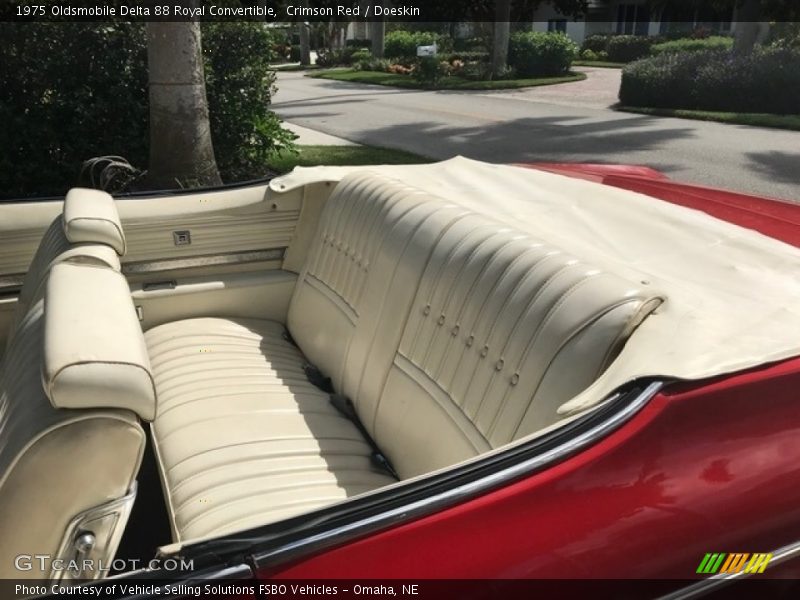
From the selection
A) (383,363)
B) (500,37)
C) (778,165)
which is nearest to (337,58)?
(500,37)

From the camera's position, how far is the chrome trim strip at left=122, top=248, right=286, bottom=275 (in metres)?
3.35

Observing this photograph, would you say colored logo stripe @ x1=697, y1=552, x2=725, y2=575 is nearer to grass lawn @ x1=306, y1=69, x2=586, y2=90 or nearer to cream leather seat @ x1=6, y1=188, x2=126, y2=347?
cream leather seat @ x1=6, y1=188, x2=126, y2=347

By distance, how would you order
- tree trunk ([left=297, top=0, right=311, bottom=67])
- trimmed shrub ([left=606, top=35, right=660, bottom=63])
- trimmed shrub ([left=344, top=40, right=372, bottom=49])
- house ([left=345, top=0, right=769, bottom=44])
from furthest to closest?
trimmed shrub ([left=344, top=40, right=372, bottom=49]) → house ([left=345, top=0, right=769, bottom=44]) → tree trunk ([left=297, top=0, right=311, bottom=67]) → trimmed shrub ([left=606, top=35, right=660, bottom=63])

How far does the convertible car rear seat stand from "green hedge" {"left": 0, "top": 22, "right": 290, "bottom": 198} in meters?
4.40

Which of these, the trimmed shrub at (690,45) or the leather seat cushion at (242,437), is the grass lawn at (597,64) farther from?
the leather seat cushion at (242,437)

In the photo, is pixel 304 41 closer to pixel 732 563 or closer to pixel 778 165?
pixel 778 165

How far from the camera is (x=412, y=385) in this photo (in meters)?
2.36

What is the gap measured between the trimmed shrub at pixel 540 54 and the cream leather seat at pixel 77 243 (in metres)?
24.2

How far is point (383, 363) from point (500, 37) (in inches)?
A: 905

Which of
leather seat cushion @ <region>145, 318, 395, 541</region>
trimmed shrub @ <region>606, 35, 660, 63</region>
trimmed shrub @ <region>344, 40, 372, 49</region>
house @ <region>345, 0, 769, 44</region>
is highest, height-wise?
house @ <region>345, 0, 769, 44</region>

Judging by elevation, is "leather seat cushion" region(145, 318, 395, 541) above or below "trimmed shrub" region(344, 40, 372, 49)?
below

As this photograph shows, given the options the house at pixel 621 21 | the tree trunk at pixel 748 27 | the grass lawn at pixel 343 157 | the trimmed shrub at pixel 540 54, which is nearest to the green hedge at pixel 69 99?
the grass lawn at pixel 343 157

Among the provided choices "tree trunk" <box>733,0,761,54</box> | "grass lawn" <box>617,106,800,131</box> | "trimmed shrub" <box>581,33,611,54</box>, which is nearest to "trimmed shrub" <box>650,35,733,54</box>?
"trimmed shrub" <box>581,33,611,54</box>

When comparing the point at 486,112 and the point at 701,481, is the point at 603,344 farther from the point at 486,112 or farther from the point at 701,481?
the point at 486,112
